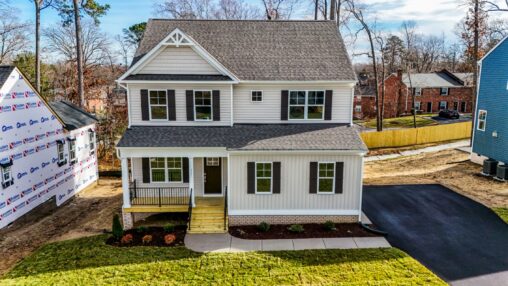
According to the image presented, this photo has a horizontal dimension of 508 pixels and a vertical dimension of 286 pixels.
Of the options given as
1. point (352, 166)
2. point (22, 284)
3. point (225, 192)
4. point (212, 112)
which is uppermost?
point (212, 112)

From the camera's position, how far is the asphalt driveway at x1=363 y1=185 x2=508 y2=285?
38.2 ft

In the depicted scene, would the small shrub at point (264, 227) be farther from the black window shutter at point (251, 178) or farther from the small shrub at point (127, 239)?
the small shrub at point (127, 239)

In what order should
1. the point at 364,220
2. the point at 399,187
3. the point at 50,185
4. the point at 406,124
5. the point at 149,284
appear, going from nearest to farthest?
the point at 149,284 → the point at 364,220 → the point at 50,185 → the point at 399,187 → the point at 406,124

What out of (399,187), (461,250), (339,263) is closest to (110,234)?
(339,263)

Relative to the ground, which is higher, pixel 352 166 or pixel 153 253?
pixel 352 166

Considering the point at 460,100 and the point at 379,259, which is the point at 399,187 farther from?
the point at 460,100

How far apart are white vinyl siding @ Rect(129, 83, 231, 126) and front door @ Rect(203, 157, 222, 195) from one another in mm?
1736

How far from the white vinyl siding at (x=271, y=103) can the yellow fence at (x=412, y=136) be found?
52.1ft

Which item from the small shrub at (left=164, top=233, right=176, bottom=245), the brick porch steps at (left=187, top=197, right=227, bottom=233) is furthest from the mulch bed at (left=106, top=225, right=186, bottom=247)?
the brick porch steps at (left=187, top=197, right=227, bottom=233)

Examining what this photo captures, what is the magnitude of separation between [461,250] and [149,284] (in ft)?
35.6

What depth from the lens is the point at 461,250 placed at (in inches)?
506

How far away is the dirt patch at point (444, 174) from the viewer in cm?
1877

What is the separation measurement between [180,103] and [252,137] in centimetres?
358

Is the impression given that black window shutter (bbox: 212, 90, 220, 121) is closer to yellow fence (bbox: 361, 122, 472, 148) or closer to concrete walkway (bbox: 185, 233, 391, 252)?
concrete walkway (bbox: 185, 233, 391, 252)
